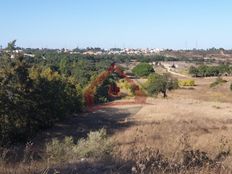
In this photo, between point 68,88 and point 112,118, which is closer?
point 112,118

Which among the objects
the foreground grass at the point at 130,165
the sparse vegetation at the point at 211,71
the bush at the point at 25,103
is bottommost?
the sparse vegetation at the point at 211,71

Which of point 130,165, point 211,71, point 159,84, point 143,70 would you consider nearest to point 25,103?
point 130,165

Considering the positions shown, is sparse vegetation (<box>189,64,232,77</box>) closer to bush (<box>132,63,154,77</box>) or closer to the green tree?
bush (<box>132,63,154,77</box>)

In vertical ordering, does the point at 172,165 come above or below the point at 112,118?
above

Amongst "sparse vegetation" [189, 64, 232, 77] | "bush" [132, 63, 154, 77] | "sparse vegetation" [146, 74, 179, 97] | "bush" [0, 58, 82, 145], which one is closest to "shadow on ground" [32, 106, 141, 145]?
"bush" [0, 58, 82, 145]

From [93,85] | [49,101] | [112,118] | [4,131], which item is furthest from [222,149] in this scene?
[93,85]

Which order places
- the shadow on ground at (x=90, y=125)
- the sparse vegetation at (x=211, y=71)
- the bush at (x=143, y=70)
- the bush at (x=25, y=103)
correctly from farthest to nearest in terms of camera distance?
the sparse vegetation at (x=211, y=71), the bush at (x=143, y=70), the shadow on ground at (x=90, y=125), the bush at (x=25, y=103)

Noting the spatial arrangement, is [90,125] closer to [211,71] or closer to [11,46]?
[11,46]

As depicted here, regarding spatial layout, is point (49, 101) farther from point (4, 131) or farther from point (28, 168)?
point (28, 168)

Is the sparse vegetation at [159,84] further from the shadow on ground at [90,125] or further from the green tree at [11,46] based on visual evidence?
the green tree at [11,46]

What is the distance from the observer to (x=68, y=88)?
56.6 m

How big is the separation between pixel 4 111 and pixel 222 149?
3109 centimetres

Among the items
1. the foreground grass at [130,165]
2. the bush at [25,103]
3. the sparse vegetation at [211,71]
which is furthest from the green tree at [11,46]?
the sparse vegetation at [211,71]

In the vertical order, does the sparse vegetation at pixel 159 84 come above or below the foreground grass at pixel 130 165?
below
